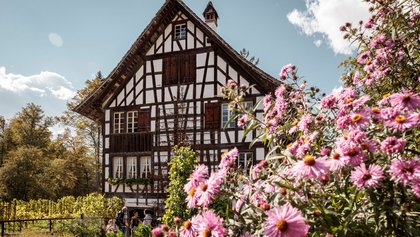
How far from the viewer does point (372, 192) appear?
1.64 meters

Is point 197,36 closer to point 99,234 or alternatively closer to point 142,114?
point 142,114

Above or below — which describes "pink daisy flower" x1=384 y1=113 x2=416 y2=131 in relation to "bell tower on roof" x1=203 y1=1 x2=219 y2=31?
below

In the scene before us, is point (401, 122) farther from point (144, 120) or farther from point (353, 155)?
point (144, 120)

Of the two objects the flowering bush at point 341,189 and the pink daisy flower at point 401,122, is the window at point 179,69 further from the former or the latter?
the pink daisy flower at point 401,122

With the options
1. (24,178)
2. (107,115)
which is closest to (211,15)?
(107,115)

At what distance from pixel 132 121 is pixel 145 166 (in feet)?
7.30

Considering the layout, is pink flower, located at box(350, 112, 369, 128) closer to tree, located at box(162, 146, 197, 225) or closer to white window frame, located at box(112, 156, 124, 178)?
tree, located at box(162, 146, 197, 225)

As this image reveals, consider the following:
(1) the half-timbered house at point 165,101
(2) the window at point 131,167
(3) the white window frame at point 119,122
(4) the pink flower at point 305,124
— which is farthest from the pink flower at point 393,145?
(3) the white window frame at point 119,122

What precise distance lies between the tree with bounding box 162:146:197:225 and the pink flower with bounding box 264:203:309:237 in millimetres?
4913

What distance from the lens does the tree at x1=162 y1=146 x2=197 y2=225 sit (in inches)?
263

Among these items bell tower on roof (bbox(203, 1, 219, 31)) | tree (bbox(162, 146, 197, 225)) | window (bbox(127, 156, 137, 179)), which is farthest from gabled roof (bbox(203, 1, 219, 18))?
tree (bbox(162, 146, 197, 225))

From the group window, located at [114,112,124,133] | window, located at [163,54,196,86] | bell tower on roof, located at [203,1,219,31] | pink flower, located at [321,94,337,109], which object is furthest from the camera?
bell tower on roof, located at [203,1,219,31]

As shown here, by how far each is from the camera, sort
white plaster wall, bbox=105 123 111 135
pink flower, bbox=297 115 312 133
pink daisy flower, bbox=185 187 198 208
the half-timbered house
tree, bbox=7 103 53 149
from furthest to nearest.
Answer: tree, bbox=7 103 53 149 < white plaster wall, bbox=105 123 111 135 < the half-timbered house < pink flower, bbox=297 115 312 133 < pink daisy flower, bbox=185 187 198 208

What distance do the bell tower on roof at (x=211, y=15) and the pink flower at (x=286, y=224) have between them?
18.3 meters
